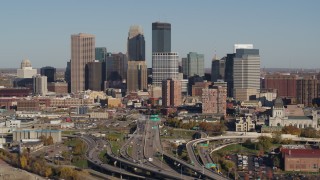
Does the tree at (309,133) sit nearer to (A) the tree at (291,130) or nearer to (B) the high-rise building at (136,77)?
(A) the tree at (291,130)

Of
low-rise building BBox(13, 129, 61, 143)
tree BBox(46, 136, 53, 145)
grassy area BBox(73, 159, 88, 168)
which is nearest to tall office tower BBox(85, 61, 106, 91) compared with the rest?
low-rise building BBox(13, 129, 61, 143)

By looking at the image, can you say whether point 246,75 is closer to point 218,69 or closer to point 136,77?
point 218,69

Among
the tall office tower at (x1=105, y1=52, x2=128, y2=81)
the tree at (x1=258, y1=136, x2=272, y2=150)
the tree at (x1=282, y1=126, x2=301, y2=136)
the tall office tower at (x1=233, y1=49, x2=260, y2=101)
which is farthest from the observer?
the tall office tower at (x1=105, y1=52, x2=128, y2=81)

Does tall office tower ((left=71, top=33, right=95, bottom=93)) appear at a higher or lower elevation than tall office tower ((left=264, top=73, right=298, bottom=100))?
higher

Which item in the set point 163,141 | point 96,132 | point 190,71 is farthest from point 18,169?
point 190,71

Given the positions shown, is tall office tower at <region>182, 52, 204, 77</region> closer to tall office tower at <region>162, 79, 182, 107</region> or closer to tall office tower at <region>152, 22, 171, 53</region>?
tall office tower at <region>152, 22, 171, 53</region>

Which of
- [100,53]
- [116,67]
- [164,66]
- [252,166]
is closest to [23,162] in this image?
[252,166]

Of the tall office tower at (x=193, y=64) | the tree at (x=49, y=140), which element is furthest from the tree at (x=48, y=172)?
the tall office tower at (x=193, y=64)
